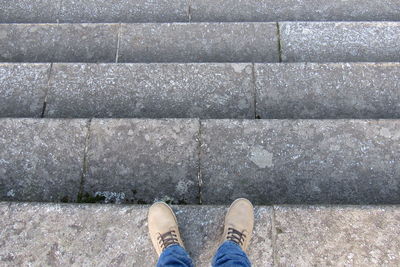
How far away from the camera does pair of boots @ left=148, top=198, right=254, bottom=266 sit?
2102 mm

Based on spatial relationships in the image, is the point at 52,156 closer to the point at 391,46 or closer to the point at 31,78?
the point at 31,78

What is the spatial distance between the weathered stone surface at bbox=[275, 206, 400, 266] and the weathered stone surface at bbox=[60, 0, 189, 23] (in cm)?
278

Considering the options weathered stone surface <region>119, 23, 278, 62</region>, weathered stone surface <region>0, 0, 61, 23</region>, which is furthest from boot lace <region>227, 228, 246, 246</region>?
weathered stone surface <region>0, 0, 61, 23</region>

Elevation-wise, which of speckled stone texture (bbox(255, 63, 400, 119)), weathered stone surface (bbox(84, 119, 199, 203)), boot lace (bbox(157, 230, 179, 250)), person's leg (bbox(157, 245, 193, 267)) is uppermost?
speckled stone texture (bbox(255, 63, 400, 119))

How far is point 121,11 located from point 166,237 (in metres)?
2.89

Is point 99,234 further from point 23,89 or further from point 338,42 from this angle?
point 338,42

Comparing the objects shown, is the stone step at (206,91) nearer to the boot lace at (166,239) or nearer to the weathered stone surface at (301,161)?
the weathered stone surface at (301,161)

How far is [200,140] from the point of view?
251 centimetres

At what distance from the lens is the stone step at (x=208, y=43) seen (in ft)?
11.1

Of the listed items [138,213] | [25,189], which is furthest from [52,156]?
[138,213]

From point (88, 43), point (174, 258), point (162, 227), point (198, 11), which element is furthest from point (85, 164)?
point (198, 11)

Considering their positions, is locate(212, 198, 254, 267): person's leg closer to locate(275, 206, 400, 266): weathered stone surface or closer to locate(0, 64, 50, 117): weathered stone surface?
locate(275, 206, 400, 266): weathered stone surface

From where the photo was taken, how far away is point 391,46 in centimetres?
343

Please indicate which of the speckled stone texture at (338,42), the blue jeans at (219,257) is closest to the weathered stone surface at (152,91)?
the speckled stone texture at (338,42)
